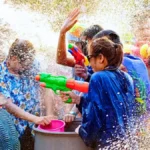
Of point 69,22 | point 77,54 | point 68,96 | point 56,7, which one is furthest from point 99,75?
point 56,7

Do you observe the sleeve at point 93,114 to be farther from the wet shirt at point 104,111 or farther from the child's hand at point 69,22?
the child's hand at point 69,22

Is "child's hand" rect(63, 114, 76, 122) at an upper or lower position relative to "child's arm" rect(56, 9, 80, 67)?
lower

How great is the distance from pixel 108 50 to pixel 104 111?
466mm

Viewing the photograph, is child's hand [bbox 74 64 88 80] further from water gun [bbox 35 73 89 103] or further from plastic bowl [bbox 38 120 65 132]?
water gun [bbox 35 73 89 103]

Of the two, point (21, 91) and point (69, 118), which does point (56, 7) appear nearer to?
point (21, 91)

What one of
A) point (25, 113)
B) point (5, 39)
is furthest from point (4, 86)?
point (5, 39)

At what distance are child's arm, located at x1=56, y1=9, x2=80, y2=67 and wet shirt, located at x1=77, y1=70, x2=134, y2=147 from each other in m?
1.06

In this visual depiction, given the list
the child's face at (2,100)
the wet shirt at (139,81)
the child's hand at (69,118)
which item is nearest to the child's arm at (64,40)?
the wet shirt at (139,81)

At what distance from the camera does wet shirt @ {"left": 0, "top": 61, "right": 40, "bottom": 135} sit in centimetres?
429

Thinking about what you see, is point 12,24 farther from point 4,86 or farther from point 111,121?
point 111,121

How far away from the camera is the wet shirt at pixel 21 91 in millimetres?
4293

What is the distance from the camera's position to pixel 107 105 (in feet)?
10.9

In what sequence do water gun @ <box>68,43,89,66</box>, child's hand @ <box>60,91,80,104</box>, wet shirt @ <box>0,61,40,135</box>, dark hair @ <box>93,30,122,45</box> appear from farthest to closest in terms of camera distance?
1. wet shirt @ <box>0,61,40,135</box>
2. water gun @ <box>68,43,89,66</box>
3. dark hair @ <box>93,30,122,45</box>
4. child's hand @ <box>60,91,80,104</box>

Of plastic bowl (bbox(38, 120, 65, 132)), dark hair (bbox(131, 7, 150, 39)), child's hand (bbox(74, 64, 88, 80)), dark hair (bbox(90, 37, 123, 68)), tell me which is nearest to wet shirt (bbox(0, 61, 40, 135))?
child's hand (bbox(74, 64, 88, 80))
